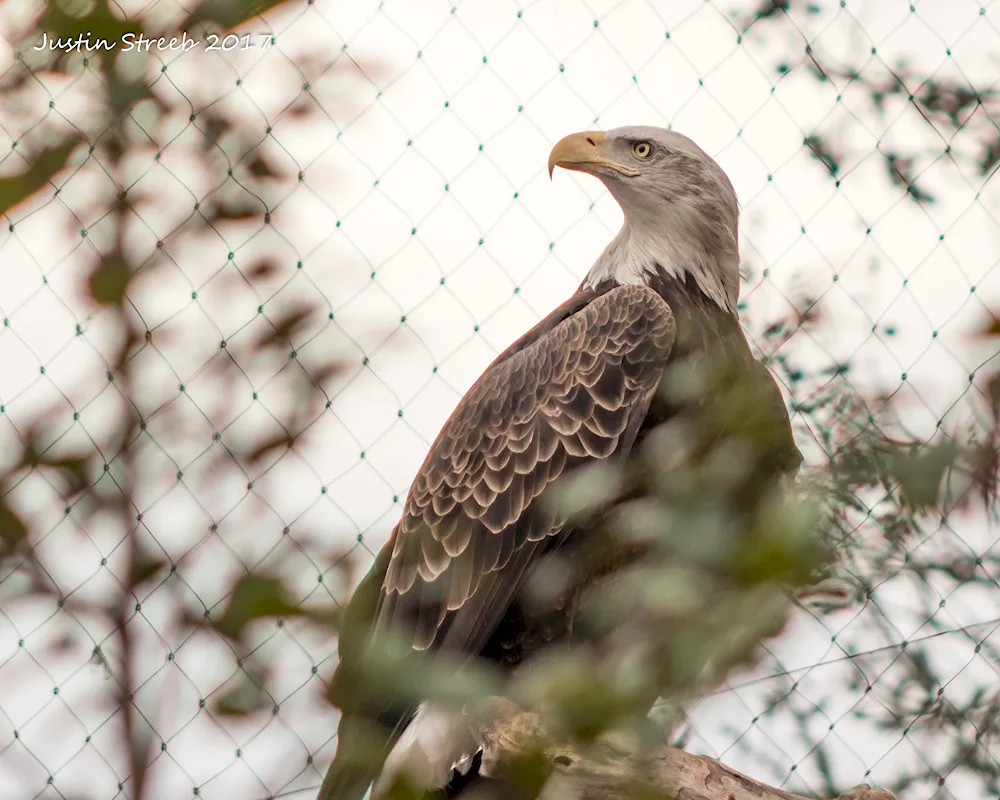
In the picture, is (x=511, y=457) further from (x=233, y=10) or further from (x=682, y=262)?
(x=233, y=10)

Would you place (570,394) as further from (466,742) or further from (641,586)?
(641,586)

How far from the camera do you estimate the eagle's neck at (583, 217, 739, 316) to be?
312cm

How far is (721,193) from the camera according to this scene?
3.15m

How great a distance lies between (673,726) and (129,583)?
0.37 meters

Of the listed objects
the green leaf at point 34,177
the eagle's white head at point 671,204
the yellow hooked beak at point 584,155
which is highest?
the green leaf at point 34,177

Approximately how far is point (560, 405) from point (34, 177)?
2.24m

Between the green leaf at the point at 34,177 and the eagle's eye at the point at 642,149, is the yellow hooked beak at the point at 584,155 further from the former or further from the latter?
the green leaf at the point at 34,177

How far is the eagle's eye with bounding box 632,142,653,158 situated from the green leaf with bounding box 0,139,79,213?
263 centimetres

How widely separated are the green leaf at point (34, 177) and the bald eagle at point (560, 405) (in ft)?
5.66

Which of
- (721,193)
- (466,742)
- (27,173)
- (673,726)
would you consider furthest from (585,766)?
(721,193)

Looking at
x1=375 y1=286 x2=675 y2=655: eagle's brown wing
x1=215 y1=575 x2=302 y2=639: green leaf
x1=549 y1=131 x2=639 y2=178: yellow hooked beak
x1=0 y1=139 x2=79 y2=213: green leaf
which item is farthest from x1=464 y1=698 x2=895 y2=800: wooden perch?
x1=549 y1=131 x2=639 y2=178: yellow hooked beak

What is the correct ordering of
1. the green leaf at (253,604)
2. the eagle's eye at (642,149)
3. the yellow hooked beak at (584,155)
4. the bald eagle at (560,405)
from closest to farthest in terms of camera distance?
1. the green leaf at (253,604)
2. the bald eagle at (560,405)
3. the yellow hooked beak at (584,155)
4. the eagle's eye at (642,149)

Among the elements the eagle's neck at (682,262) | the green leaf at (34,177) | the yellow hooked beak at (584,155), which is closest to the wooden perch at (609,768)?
the green leaf at (34,177)

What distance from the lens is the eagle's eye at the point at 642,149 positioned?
3176 mm
